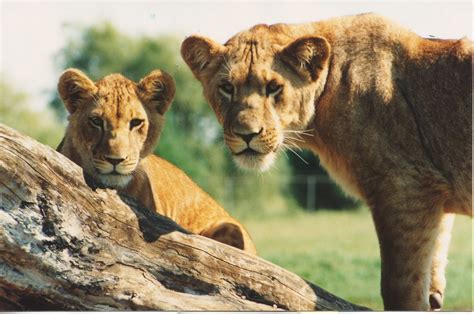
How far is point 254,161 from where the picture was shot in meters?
4.62

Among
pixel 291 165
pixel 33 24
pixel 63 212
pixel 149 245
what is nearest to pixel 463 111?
pixel 149 245

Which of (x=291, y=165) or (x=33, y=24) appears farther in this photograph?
(x=291, y=165)

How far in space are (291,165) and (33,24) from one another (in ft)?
85.3

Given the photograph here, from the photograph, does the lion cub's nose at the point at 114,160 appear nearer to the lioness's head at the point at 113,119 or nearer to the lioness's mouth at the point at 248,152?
the lioness's head at the point at 113,119

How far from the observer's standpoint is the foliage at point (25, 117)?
2434 centimetres

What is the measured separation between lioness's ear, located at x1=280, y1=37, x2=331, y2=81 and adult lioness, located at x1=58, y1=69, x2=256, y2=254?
66cm

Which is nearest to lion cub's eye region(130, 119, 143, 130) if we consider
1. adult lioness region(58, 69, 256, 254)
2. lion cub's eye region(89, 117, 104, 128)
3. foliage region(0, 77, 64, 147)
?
adult lioness region(58, 69, 256, 254)

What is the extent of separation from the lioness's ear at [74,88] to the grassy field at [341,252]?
3073 mm

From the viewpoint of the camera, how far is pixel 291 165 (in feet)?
106

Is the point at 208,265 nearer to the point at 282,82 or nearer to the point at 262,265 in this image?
the point at 262,265

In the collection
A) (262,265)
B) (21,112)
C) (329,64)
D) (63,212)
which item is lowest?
(21,112)

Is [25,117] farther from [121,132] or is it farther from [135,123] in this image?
[121,132]

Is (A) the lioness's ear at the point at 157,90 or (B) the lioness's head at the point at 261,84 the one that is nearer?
(B) the lioness's head at the point at 261,84

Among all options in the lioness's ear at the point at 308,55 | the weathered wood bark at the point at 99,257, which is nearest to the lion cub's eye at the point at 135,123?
the weathered wood bark at the point at 99,257
